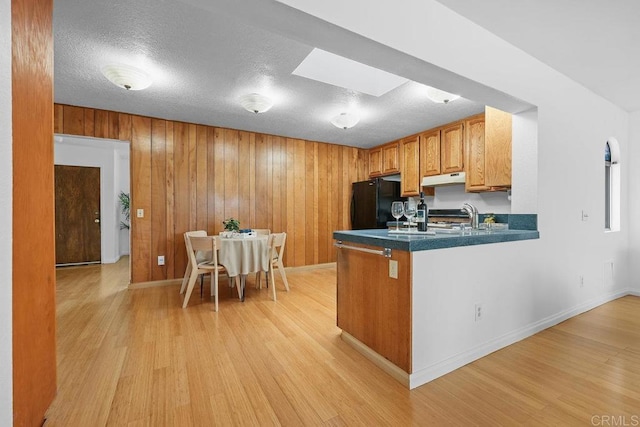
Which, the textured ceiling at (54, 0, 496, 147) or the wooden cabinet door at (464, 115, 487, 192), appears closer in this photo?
the textured ceiling at (54, 0, 496, 147)

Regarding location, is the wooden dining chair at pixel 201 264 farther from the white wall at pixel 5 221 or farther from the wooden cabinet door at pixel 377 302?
the white wall at pixel 5 221

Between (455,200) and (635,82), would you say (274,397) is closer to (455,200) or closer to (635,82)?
(455,200)

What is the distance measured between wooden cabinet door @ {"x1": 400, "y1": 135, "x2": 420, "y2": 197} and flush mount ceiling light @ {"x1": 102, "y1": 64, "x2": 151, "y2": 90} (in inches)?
154

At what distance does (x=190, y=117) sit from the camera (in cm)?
398

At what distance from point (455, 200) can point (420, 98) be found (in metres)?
1.96

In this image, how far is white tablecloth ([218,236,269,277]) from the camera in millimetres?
3242

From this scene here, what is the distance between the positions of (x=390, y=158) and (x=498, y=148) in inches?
101

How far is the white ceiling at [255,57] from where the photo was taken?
64.7 inches

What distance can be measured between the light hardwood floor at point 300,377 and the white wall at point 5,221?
63 cm

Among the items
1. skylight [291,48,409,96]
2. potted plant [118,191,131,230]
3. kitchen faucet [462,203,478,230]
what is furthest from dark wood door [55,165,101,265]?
kitchen faucet [462,203,478,230]

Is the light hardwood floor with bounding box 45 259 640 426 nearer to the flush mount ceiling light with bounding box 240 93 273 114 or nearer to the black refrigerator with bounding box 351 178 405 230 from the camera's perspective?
the flush mount ceiling light with bounding box 240 93 273 114

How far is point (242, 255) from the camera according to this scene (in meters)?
3.32

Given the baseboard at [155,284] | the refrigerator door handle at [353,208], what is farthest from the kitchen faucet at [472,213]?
the baseboard at [155,284]

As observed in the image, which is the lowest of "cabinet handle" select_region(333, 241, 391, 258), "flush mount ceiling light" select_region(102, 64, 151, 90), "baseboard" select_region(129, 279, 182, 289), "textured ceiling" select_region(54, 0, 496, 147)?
"baseboard" select_region(129, 279, 182, 289)
